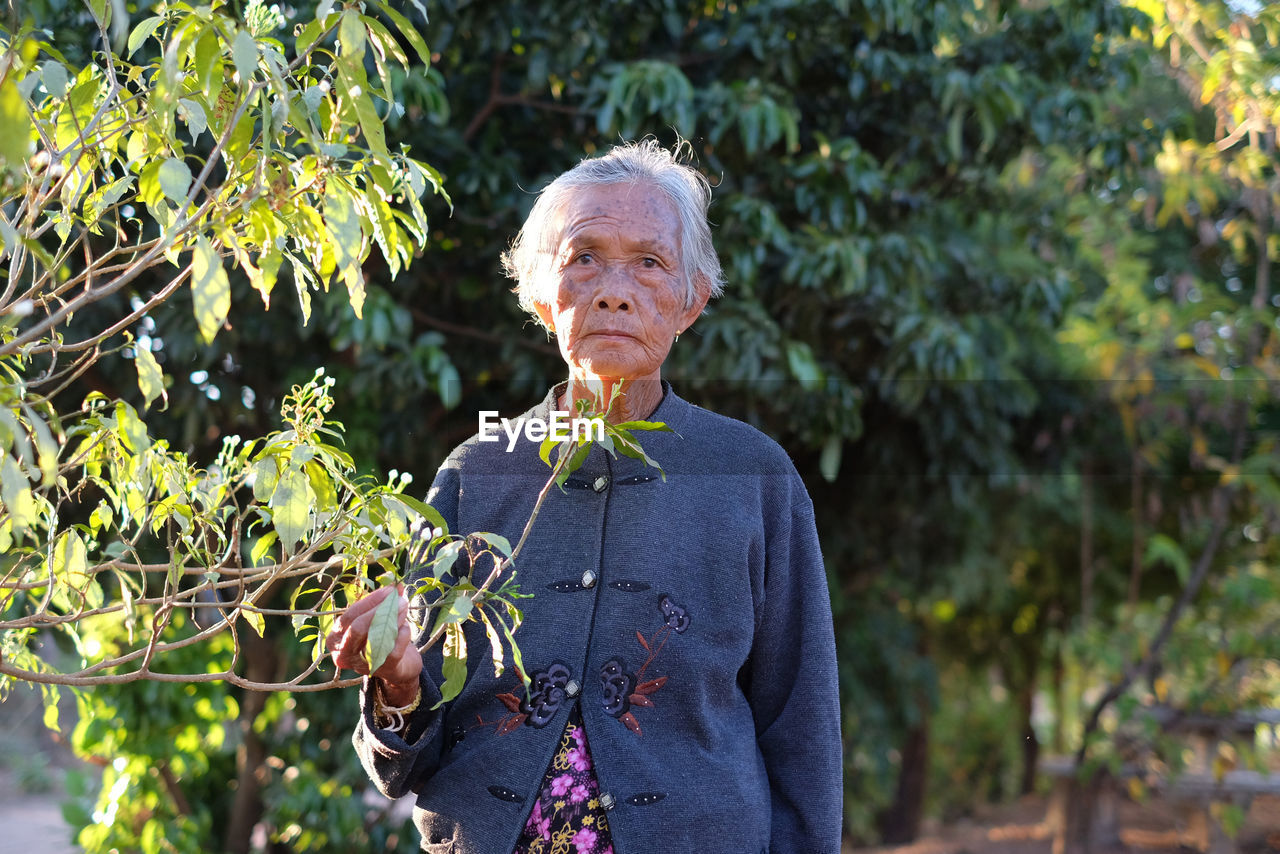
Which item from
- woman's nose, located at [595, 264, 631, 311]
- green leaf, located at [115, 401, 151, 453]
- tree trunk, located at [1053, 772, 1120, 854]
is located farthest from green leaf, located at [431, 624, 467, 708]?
tree trunk, located at [1053, 772, 1120, 854]

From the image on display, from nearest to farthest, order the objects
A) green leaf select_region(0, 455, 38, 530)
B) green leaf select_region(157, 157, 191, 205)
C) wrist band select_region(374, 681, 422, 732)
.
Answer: green leaf select_region(0, 455, 38, 530), green leaf select_region(157, 157, 191, 205), wrist band select_region(374, 681, 422, 732)

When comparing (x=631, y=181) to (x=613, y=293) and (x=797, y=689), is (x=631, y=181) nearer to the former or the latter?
(x=613, y=293)

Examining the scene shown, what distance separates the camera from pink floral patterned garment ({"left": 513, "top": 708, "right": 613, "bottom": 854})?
1333 millimetres

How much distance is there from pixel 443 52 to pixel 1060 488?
4.43 metres

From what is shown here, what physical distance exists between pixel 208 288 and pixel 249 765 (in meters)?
3.15

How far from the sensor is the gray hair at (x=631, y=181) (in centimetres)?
149

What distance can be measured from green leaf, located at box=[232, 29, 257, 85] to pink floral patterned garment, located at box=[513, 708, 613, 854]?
0.84 metres

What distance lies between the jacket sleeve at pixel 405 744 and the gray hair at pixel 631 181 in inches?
16.1

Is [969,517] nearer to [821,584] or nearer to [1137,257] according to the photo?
[1137,257]

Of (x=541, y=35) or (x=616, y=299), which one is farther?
(x=541, y=35)

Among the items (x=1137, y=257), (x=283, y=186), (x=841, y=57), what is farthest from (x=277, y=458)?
(x=1137, y=257)

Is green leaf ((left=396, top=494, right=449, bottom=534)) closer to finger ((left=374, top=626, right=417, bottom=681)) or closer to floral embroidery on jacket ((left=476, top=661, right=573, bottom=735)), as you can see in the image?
finger ((left=374, top=626, right=417, bottom=681))

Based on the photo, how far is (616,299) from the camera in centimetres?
142

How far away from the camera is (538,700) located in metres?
1.39
